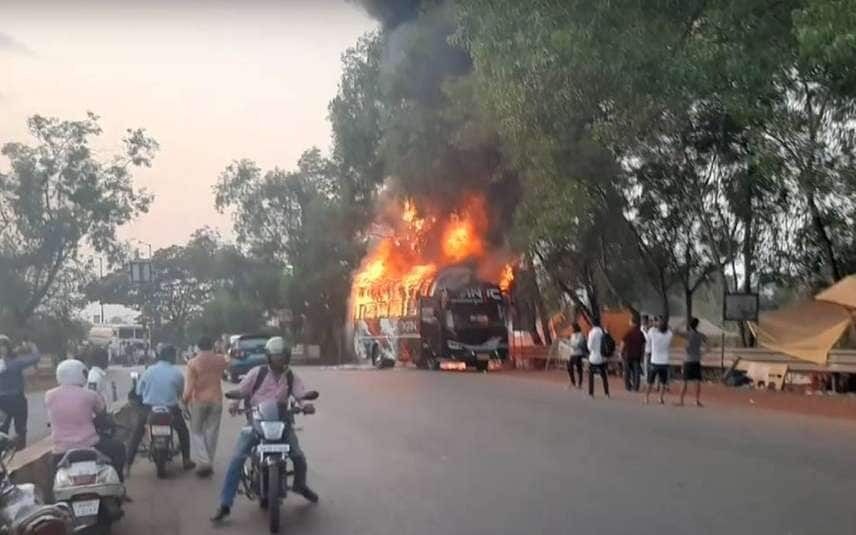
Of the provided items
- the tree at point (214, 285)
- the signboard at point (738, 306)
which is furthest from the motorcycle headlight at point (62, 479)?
the tree at point (214, 285)

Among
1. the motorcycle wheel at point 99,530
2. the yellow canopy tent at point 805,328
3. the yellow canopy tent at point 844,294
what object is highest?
the yellow canopy tent at point 844,294

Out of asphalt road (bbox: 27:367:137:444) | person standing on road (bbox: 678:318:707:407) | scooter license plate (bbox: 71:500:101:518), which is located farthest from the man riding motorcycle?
person standing on road (bbox: 678:318:707:407)

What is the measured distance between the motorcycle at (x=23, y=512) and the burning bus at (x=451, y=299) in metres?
32.9

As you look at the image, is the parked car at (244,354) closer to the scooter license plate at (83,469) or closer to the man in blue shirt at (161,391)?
the man in blue shirt at (161,391)

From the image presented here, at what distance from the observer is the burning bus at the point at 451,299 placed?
42.0 meters

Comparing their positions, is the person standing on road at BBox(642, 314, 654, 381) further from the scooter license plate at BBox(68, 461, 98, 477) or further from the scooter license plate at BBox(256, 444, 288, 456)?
the scooter license plate at BBox(68, 461, 98, 477)

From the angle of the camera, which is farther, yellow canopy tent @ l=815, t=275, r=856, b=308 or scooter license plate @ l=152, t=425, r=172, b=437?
yellow canopy tent @ l=815, t=275, r=856, b=308

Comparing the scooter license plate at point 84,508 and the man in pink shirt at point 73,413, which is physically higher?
the man in pink shirt at point 73,413

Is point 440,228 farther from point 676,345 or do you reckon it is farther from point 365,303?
point 676,345

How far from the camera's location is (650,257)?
35.8 meters

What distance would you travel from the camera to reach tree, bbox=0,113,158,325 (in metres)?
41.8

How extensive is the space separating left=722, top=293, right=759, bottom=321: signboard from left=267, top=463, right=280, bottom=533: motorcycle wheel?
1836 cm

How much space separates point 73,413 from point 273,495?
75.3 inches

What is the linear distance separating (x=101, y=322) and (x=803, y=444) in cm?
5308
